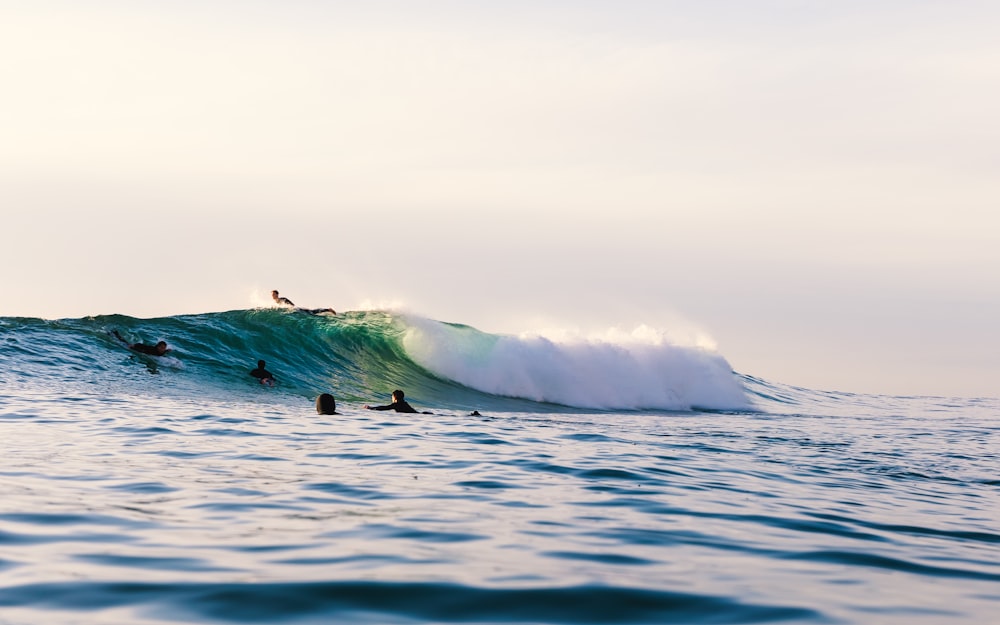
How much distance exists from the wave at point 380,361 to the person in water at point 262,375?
0.34 m

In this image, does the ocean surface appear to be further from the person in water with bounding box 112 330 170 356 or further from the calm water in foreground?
the person in water with bounding box 112 330 170 356

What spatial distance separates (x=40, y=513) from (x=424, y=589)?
3.16m

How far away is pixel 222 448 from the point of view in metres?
10.7

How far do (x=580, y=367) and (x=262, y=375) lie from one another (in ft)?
33.4

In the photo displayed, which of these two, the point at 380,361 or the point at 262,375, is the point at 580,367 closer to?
the point at 380,361

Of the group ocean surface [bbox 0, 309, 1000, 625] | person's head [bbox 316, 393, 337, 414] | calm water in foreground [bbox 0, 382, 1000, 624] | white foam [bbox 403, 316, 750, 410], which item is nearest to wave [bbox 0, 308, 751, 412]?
white foam [bbox 403, 316, 750, 410]


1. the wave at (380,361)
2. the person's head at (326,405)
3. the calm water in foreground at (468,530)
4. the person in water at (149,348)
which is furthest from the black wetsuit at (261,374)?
the calm water in foreground at (468,530)

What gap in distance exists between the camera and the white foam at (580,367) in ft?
97.1

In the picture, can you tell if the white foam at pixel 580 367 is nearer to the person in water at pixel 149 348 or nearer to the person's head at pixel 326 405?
the person in water at pixel 149 348

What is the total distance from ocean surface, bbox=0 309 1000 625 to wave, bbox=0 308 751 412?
4753 mm

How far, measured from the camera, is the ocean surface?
450 cm

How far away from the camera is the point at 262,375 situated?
2453cm

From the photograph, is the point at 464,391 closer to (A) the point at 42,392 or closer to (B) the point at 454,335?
(B) the point at 454,335

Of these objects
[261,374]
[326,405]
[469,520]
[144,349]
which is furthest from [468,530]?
[144,349]
